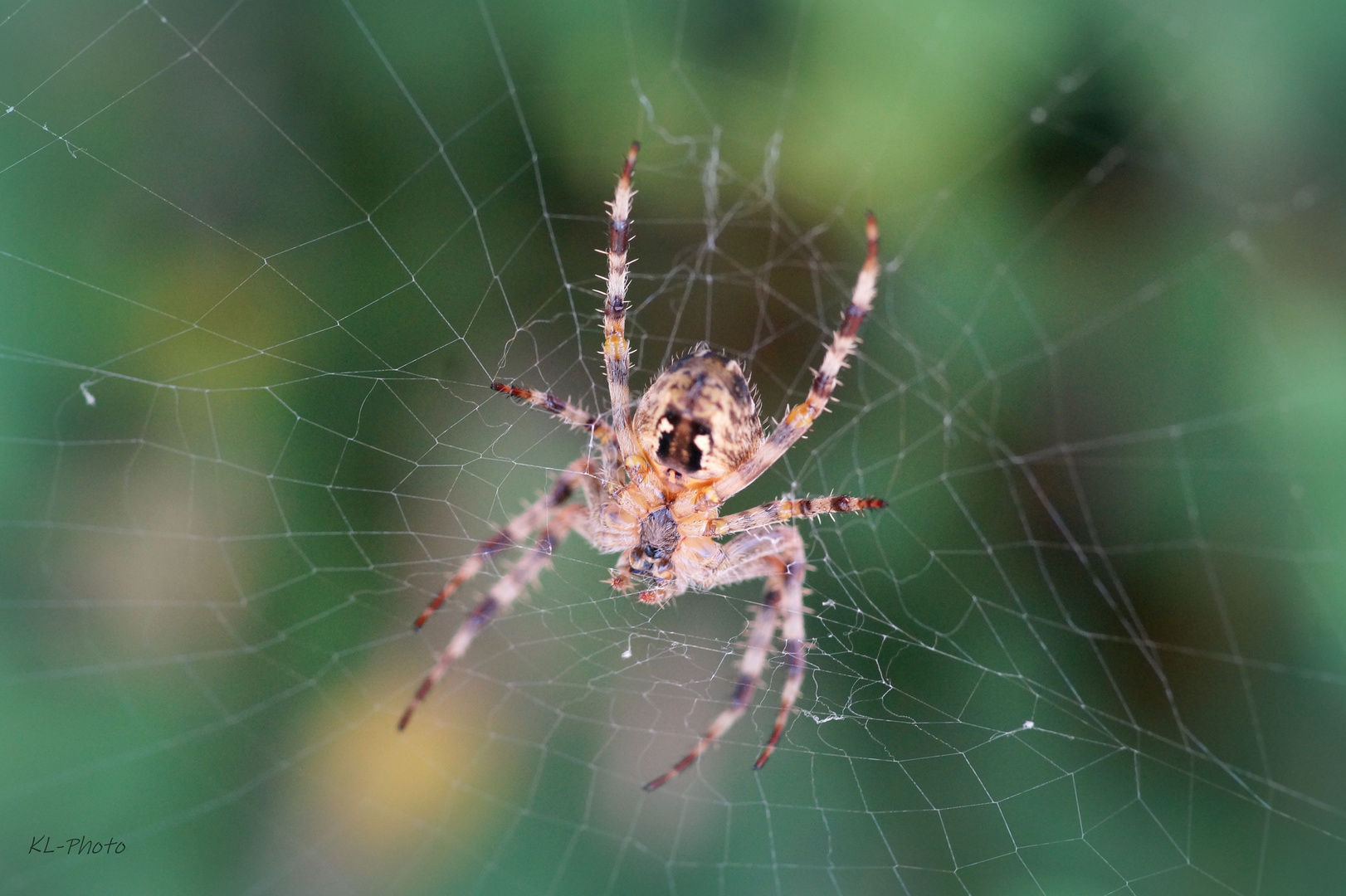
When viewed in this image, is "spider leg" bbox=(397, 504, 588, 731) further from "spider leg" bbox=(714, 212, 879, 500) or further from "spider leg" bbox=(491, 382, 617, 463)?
"spider leg" bbox=(714, 212, 879, 500)

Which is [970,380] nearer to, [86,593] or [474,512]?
[474,512]

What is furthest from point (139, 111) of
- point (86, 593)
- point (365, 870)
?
point (365, 870)

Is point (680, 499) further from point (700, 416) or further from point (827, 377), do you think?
point (827, 377)

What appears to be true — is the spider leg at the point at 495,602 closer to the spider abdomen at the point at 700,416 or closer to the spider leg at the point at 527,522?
the spider leg at the point at 527,522

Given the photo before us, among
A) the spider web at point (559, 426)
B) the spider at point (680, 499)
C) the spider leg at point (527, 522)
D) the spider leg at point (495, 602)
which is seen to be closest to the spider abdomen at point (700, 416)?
the spider at point (680, 499)

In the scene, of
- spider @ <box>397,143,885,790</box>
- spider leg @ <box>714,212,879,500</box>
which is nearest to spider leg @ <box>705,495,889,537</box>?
spider @ <box>397,143,885,790</box>
